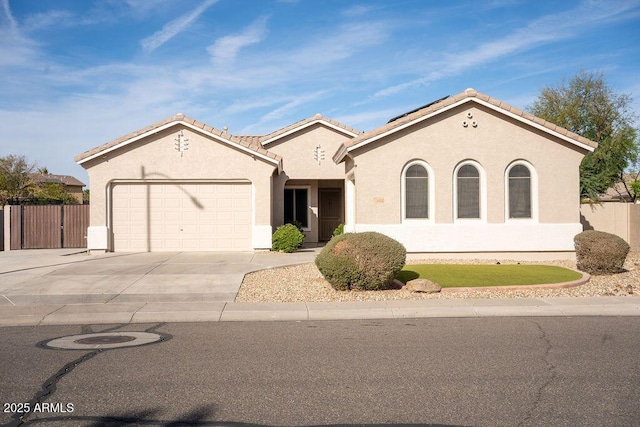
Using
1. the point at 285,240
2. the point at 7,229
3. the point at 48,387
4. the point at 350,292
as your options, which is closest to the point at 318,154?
the point at 285,240

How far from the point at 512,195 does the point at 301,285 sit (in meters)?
8.40

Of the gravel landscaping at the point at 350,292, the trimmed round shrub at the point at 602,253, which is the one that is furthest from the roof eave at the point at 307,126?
the trimmed round shrub at the point at 602,253

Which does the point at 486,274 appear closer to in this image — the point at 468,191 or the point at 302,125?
the point at 468,191

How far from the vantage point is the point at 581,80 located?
31078 millimetres

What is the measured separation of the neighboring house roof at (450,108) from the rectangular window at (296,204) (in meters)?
7.29

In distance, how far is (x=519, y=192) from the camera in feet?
62.0

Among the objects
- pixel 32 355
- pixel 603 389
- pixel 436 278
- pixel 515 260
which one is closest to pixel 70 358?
pixel 32 355

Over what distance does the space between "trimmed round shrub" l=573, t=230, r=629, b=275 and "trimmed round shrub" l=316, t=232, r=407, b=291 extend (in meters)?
5.51

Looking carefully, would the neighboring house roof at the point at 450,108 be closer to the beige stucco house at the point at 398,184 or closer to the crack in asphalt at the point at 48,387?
the beige stucco house at the point at 398,184

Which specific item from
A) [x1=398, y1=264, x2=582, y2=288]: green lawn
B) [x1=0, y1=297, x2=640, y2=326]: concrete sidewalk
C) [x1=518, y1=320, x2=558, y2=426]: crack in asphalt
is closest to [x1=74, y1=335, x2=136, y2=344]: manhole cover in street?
[x1=0, y1=297, x2=640, y2=326]: concrete sidewalk

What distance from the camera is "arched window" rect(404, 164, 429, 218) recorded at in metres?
18.6

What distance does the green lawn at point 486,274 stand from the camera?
13.9m

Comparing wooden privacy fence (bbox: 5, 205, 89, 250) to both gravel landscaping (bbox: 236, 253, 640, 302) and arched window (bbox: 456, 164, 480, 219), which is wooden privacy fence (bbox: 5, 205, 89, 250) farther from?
arched window (bbox: 456, 164, 480, 219)

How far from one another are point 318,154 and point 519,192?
892cm
